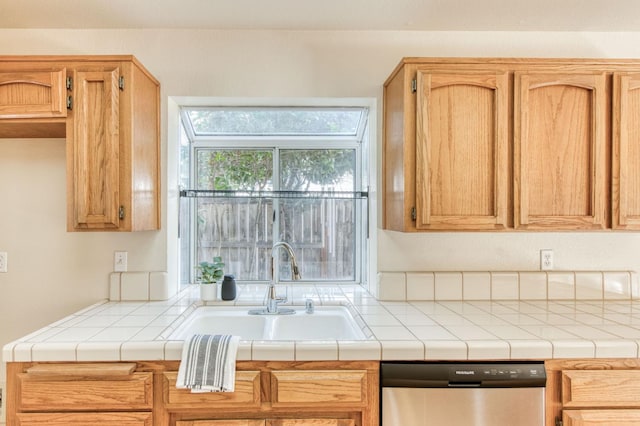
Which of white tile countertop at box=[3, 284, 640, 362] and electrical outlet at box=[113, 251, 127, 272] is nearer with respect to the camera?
white tile countertop at box=[3, 284, 640, 362]

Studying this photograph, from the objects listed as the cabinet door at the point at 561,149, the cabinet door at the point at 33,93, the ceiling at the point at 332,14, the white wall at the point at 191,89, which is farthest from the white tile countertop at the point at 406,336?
the ceiling at the point at 332,14

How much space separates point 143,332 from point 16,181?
1.23m

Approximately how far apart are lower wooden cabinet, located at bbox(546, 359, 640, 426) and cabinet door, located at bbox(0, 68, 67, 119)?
220 centimetres

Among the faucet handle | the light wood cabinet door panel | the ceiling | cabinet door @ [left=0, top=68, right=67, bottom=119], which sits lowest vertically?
the light wood cabinet door panel

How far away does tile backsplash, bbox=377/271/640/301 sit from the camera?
1920mm

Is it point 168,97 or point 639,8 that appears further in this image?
point 168,97

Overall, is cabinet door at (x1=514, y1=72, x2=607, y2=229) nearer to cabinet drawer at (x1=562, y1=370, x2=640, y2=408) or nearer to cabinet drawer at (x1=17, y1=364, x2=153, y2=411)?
cabinet drawer at (x1=562, y1=370, x2=640, y2=408)

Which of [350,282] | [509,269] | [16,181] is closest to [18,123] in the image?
[16,181]

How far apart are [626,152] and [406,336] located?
50.2 inches

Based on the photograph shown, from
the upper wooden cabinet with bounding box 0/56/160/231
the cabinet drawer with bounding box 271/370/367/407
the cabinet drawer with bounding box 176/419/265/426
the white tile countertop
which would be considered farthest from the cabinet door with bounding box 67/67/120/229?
the cabinet drawer with bounding box 271/370/367/407

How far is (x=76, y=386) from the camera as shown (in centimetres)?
124

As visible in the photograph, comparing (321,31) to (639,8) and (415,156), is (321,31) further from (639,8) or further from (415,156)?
(639,8)

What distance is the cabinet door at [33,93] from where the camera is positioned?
1.55 metres

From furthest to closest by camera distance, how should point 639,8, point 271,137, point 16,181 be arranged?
point 271,137, point 16,181, point 639,8
